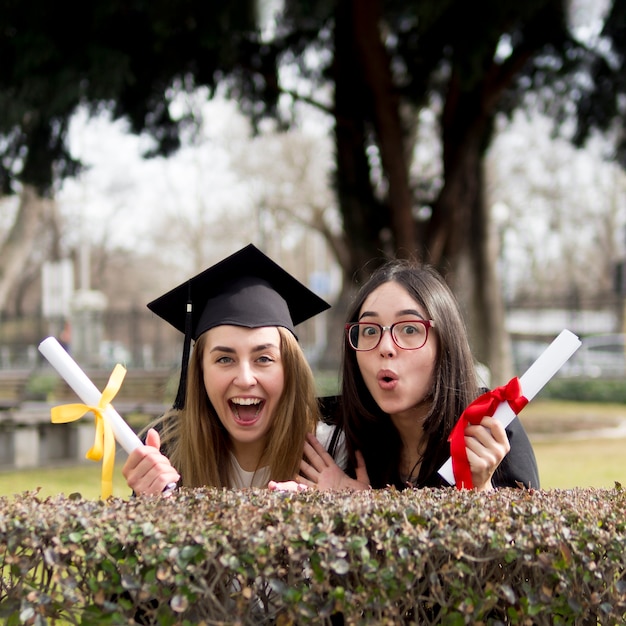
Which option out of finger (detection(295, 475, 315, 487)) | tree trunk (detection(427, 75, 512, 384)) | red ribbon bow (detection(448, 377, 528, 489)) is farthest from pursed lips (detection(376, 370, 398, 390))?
tree trunk (detection(427, 75, 512, 384))

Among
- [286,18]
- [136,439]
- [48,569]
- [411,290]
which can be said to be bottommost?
[48,569]

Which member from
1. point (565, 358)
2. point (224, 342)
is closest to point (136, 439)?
point (224, 342)

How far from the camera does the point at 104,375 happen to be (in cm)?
1297

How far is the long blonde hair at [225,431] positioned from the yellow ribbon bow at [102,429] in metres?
0.34

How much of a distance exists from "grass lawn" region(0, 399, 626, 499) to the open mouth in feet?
11.4

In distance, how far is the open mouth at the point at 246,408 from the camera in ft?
9.71

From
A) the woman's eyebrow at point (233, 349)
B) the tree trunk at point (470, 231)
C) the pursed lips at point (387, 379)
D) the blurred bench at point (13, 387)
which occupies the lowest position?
the blurred bench at point (13, 387)

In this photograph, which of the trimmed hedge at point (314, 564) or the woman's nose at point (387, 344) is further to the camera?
the woman's nose at point (387, 344)

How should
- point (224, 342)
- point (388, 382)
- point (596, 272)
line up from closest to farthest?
point (388, 382) < point (224, 342) < point (596, 272)

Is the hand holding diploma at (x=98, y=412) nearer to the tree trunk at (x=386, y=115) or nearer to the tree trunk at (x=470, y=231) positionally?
the tree trunk at (x=470, y=231)

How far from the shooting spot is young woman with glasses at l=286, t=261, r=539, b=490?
280 cm

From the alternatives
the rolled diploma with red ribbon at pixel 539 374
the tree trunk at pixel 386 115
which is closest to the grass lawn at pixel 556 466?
the tree trunk at pixel 386 115

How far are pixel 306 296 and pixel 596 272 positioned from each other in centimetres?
4635

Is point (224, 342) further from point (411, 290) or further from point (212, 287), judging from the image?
point (411, 290)
